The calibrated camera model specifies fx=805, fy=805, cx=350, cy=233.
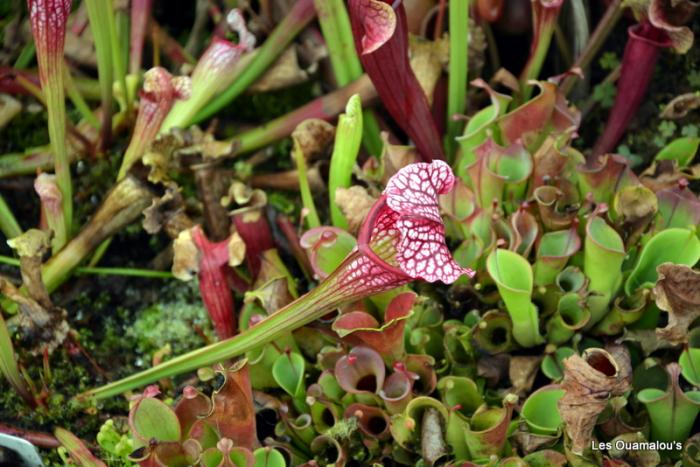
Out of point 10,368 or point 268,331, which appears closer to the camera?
point 268,331

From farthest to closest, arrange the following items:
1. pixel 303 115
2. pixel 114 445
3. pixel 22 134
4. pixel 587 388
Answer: pixel 22 134, pixel 303 115, pixel 114 445, pixel 587 388

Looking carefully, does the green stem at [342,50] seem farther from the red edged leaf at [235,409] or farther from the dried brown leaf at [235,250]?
the red edged leaf at [235,409]

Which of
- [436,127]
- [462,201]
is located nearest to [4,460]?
[462,201]

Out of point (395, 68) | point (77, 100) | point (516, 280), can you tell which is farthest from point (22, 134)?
point (516, 280)

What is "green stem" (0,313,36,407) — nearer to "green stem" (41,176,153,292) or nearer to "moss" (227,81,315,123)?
"green stem" (41,176,153,292)

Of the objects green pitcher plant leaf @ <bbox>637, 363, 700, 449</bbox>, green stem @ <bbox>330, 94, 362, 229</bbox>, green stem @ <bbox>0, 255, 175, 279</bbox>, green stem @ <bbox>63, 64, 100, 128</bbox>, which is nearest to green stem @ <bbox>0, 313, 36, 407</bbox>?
green stem @ <bbox>0, 255, 175, 279</bbox>

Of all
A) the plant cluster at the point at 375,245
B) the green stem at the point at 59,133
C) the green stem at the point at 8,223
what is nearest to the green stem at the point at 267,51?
the plant cluster at the point at 375,245

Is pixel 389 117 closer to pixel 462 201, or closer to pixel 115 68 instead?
pixel 462 201

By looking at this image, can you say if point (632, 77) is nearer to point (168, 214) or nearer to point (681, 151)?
point (681, 151)
